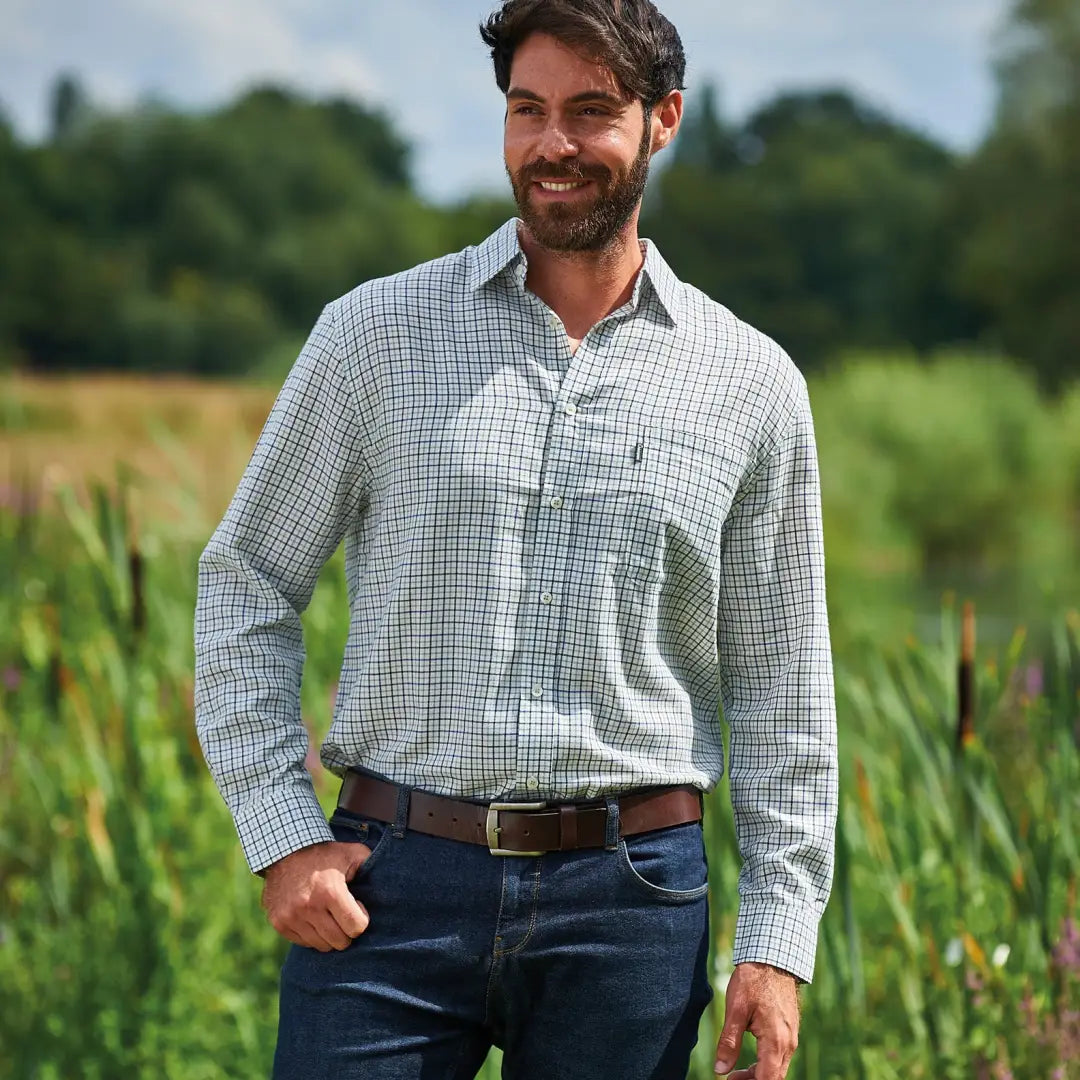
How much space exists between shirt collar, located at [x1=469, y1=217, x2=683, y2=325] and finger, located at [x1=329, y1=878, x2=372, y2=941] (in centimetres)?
67

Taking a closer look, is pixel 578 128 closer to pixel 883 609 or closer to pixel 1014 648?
pixel 1014 648

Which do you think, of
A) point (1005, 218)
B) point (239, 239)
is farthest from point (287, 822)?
point (239, 239)

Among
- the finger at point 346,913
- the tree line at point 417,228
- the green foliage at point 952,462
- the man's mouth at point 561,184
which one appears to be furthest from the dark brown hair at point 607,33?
the tree line at point 417,228

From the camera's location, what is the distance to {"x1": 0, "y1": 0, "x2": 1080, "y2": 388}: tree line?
30.9m

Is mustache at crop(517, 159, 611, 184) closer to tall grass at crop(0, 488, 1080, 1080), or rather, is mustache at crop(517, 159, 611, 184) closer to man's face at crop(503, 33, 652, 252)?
man's face at crop(503, 33, 652, 252)

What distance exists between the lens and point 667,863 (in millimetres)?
1712

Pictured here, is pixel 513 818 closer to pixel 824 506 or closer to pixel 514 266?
pixel 514 266

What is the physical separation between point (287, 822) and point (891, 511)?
1816cm

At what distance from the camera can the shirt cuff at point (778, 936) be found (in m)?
1.75

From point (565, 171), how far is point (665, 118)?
0.66 feet

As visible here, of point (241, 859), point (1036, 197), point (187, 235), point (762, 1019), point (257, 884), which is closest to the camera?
point (762, 1019)

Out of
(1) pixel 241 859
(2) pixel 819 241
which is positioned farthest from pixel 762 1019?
(2) pixel 819 241

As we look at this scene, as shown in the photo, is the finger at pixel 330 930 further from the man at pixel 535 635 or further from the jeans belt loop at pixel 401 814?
the jeans belt loop at pixel 401 814

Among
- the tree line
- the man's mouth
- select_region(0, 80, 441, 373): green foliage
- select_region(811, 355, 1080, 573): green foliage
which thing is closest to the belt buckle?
the man's mouth
